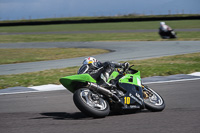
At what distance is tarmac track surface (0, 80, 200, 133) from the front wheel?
0.10 m

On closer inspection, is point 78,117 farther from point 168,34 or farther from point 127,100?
point 168,34

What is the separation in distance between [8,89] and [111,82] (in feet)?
12.9

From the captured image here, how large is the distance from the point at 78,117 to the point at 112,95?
2.40 ft

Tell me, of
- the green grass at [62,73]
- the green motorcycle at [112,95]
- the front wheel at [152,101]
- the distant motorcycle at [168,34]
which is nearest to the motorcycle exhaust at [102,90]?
the green motorcycle at [112,95]

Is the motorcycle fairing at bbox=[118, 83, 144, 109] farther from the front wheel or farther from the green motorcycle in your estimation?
the front wheel

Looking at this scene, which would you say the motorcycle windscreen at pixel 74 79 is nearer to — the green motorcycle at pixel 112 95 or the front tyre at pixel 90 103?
the green motorcycle at pixel 112 95

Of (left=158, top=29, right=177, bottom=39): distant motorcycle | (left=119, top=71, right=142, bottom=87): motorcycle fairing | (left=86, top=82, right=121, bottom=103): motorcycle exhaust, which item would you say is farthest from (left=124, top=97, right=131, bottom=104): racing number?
(left=158, top=29, right=177, bottom=39): distant motorcycle

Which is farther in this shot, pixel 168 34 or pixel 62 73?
pixel 168 34

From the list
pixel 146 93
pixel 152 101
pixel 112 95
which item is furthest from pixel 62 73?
pixel 112 95

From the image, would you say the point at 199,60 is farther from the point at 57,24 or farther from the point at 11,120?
the point at 57,24

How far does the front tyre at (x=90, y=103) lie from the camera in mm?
5605

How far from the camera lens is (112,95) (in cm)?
611

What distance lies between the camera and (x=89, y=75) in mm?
5914

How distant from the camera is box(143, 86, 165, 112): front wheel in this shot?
21.2 feet
